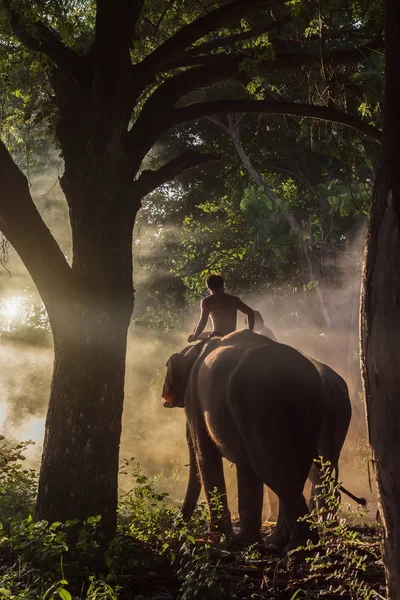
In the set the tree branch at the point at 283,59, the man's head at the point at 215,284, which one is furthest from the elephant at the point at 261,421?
the tree branch at the point at 283,59

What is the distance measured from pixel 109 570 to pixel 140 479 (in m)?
1.11

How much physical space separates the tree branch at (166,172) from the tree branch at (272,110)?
16.7 inches

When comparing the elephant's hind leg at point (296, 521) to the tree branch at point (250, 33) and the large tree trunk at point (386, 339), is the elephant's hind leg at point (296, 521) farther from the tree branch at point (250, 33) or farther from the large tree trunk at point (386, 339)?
the tree branch at point (250, 33)

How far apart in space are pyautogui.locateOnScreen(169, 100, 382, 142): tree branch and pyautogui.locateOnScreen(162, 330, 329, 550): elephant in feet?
8.81

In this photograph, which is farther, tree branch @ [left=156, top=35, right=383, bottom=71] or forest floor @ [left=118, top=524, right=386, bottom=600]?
tree branch @ [left=156, top=35, right=383, bottom=71]

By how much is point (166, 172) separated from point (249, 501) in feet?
12.6

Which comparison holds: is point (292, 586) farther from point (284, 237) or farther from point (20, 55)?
point (284, 237)

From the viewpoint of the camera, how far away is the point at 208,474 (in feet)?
28.2

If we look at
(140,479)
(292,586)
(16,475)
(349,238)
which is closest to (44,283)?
(140,479)

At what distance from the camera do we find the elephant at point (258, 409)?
744cm

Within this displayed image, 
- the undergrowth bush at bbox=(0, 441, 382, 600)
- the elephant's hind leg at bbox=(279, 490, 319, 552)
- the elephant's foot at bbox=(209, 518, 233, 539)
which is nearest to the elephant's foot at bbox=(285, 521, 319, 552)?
the elephant's hind leg at bbox=(279, 490, 319, 552)

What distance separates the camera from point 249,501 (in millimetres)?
7801

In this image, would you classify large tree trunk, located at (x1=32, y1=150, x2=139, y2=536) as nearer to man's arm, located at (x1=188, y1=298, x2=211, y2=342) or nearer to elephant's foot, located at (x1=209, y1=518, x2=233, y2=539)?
elephant's foot, located at (x1=209, y1=518, x2=233, y2=539)

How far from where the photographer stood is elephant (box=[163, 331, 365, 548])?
7.44m
